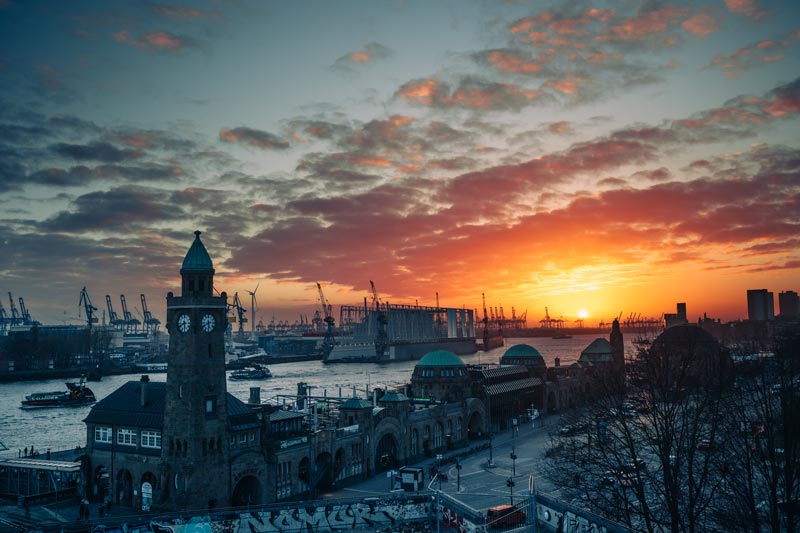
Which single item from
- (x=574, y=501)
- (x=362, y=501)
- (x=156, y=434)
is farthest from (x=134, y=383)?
(x=574, y=501)

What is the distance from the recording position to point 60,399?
153875 millimetres

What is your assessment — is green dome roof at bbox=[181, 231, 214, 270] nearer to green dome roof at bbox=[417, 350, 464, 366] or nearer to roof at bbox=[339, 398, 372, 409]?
roof at bbox=[339, 398, 372, 409]

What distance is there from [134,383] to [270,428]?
13346mm

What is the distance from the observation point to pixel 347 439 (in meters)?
67.6

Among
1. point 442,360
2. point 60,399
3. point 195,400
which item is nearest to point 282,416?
point 195,400

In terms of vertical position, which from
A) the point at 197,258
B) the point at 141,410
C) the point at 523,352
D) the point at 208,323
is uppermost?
the point at 197,258

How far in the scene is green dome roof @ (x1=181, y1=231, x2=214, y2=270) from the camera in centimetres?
5462

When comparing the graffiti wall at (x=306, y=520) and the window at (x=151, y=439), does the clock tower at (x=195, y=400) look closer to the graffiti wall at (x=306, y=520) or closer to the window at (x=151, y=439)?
the window at (x=151, y=439)

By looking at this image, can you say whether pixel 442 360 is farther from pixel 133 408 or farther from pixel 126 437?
pixel 126 437

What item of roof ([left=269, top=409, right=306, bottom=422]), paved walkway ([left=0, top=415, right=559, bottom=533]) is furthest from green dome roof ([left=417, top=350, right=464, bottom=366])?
roof ([left=269, top=409, right=306, bottom=422])

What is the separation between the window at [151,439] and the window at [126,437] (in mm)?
1295

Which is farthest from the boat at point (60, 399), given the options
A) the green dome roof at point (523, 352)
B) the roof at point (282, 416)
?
the roof at point (282, 416)

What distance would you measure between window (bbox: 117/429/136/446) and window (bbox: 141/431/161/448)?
4.25ft

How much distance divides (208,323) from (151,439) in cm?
1107
